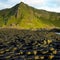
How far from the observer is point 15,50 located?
143 ft

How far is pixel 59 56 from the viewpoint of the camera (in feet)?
122

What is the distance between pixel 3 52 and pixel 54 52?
345 inches

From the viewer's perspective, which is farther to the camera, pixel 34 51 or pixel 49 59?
pixel 34 51

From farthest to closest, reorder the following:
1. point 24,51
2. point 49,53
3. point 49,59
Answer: point 24,51 → point 49,53 → point 49,59

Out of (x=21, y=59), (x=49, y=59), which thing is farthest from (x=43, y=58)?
(x=21, y=59)

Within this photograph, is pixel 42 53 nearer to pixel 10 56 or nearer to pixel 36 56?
pixel 36 56

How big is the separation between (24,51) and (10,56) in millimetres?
3937

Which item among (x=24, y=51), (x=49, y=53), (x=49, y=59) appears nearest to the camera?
(x=49, y=59)

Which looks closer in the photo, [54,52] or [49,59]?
[49,59]

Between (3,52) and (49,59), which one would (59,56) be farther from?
(3,52)

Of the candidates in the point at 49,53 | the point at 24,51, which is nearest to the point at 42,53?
the point at 49,53

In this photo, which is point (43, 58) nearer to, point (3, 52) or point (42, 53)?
point (42, 53)

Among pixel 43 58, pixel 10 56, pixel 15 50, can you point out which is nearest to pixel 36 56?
pixel 43 58

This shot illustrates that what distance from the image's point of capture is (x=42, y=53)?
39.1 meters
